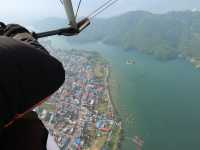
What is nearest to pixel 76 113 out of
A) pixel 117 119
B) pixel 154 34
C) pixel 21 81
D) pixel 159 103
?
pixel 117 119

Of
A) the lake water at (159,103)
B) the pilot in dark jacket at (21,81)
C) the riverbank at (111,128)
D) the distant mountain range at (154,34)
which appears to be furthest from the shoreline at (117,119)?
the distant mountain range at (154,34)

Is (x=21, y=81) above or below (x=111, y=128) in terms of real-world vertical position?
above

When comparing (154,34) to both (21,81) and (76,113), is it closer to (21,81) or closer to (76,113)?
(76,113)

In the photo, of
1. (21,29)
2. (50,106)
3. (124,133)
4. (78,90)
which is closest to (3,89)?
(21,29)

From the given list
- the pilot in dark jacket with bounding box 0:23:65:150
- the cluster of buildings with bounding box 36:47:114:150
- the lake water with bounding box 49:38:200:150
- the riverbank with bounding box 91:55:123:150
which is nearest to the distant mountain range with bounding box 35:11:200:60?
the lake water with bounding box 49:38:200:150

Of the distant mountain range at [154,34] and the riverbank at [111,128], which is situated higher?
the riverbank at [111,128]

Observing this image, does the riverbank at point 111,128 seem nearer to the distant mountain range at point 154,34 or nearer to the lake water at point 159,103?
the lake water at point 159,103

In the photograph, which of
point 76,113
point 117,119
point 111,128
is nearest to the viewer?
point 111,128
